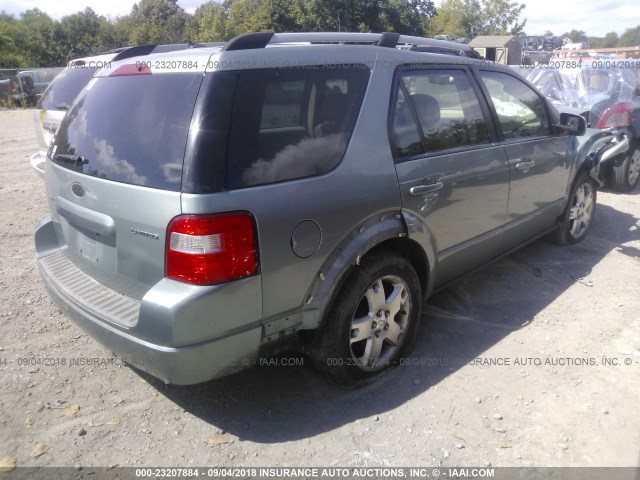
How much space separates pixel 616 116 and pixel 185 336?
7.12 m

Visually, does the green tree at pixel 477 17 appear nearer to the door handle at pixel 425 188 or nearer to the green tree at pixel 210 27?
the green tree at pixel 210 27

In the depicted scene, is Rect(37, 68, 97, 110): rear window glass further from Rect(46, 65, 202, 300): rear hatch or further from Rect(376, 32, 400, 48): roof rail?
Rect(376, 32, 400, 48): roof rail

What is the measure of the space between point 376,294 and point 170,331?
1235mm

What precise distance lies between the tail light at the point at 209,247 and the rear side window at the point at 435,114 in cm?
117

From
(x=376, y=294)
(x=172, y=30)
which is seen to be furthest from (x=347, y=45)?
(x=172, y=30)

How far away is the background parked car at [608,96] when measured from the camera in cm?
711

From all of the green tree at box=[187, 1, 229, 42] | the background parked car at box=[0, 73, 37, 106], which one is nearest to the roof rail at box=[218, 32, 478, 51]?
the background parked car at box=[0, 73, 37, 106]

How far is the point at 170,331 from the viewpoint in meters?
→ 2.25

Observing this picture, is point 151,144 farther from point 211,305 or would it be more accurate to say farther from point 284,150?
point 211,305

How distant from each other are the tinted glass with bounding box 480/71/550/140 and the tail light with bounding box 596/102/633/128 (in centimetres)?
337

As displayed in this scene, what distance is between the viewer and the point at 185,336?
225 centimetres

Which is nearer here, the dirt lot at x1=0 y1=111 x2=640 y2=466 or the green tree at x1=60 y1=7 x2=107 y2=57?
the dirt lot at x1=0 y1=111 x2=640 y2=466

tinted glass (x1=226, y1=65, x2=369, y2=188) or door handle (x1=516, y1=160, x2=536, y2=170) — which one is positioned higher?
tinted glass (x1=226, y1=65, x2=369, y2=188)

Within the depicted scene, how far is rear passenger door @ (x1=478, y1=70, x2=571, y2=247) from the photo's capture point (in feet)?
13.0
